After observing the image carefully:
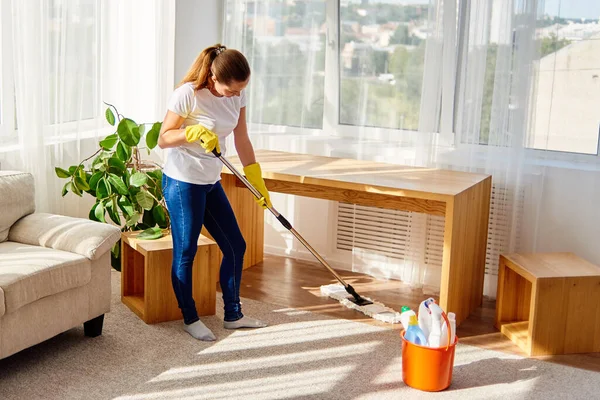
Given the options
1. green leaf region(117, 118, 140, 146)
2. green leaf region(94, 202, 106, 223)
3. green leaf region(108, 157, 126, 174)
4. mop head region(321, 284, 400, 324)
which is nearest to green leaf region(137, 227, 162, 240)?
green leaf region(94, 202, 106, 223)

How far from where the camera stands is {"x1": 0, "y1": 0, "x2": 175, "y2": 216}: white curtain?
12.4ft

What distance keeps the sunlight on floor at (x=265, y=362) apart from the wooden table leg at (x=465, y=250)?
428 millimetres

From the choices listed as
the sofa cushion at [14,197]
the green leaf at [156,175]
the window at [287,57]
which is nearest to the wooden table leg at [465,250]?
the window at [287,57]

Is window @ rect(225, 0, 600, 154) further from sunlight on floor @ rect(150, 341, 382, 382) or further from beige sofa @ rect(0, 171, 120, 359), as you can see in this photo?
beige sofa @ rect(0, 171, 120, 359)

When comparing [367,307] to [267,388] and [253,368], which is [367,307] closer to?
[253,368]

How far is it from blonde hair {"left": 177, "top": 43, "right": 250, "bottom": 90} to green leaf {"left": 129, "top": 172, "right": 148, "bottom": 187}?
0.75 meters

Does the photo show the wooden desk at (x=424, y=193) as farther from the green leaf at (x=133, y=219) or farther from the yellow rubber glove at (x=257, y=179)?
the green leaf at (x=133, y=219)

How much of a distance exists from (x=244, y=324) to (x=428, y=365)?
911 millimetres

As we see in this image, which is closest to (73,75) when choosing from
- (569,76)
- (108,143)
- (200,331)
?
(108,143)

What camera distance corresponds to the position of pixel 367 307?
3.86 meters

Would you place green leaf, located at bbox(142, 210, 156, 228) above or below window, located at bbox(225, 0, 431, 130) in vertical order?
below

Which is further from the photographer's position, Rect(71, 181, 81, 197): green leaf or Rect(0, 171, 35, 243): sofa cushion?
Rect(71, 181, 81, 197): green leaf

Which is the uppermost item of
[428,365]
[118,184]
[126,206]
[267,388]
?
[118,184]

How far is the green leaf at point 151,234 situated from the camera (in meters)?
3.75
